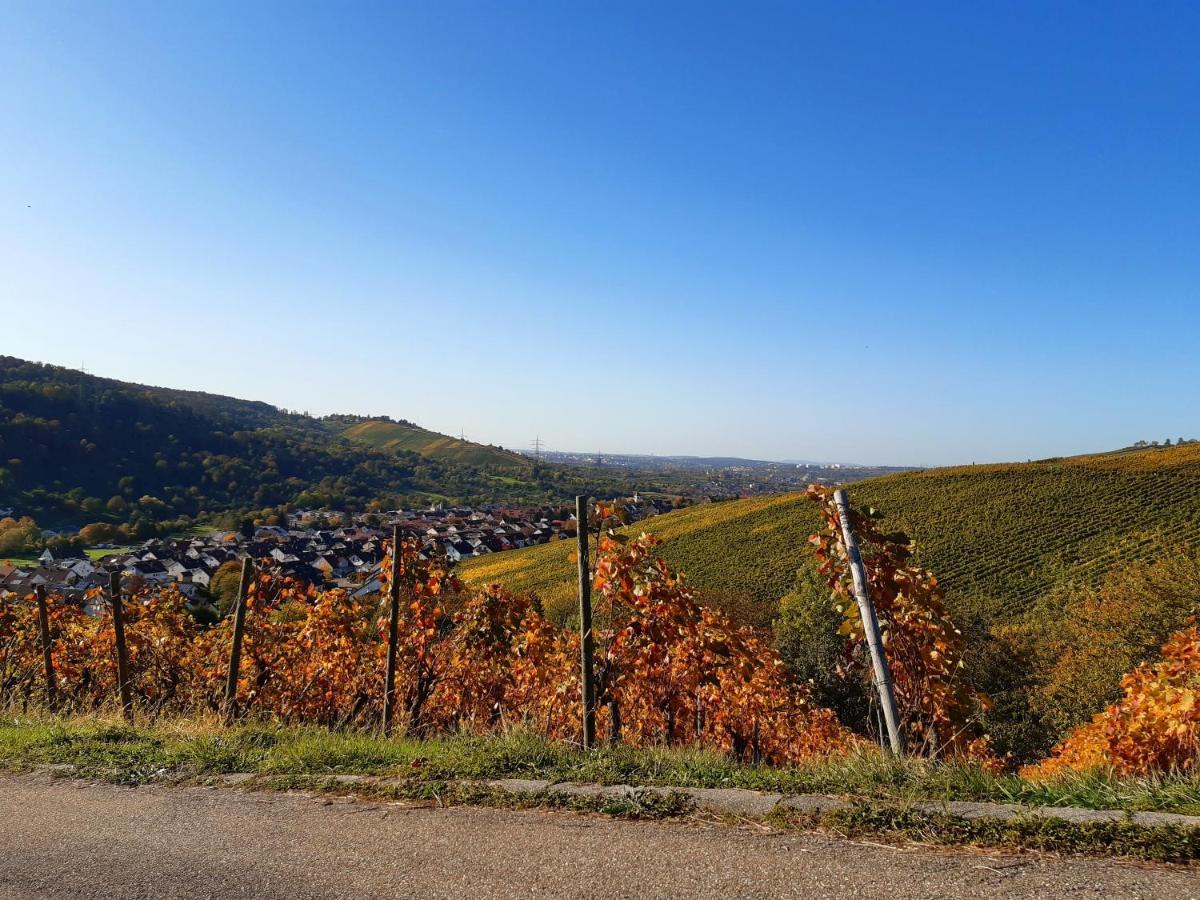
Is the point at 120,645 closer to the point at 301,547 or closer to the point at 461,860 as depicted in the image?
the point at 461,860

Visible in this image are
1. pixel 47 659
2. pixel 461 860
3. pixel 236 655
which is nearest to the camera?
pixel 461 860

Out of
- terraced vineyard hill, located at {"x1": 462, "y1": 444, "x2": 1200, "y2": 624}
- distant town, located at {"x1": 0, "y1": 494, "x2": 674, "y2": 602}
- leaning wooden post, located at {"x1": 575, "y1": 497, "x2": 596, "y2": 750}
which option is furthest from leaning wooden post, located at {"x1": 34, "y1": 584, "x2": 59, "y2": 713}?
distant town, located at {"x1": 0, "y1": 494, "x2": 674, "y2": 602}

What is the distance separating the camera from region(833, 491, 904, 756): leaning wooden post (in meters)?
4.22

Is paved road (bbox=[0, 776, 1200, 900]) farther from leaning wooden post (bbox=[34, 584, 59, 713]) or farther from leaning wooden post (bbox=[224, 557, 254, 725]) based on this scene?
leaning wooden post (bbox=[34, 584, 59, 713])

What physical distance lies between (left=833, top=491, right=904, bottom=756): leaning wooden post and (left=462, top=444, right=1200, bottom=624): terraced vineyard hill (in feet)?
101

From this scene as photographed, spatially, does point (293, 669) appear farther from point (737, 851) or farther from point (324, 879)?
point (737, 851)

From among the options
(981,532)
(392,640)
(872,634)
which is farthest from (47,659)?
(981,532)

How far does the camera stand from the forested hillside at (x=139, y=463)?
96.7 metres

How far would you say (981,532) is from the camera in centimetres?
5050

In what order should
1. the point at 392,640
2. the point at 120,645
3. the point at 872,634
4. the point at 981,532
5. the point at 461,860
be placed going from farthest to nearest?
1. the point at 981,532
2. the point at 120,645
3. the point at 392,640
4. the point at 872,634
5. the point at 461,860

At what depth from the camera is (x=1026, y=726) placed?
23.7 m

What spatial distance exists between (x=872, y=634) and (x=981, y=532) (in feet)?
178

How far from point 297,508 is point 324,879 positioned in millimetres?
130232

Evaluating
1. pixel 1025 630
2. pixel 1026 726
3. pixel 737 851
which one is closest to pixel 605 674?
pixel 737 851
